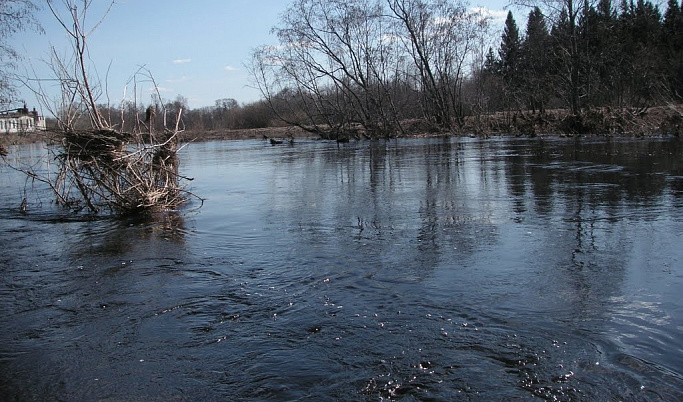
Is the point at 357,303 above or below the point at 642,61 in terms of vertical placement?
below

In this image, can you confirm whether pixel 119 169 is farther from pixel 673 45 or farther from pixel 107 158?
pixel 673 45

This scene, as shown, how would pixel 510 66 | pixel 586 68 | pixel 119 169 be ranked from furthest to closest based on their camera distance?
1. pixel 510 66
2. pixel 586 68
3. pixel 119 169

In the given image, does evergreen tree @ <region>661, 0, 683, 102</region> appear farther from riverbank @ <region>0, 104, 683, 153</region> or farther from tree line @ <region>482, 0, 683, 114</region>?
riverbank @ <region>0, 104, 683, 153</region>

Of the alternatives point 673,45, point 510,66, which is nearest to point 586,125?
point 510,66

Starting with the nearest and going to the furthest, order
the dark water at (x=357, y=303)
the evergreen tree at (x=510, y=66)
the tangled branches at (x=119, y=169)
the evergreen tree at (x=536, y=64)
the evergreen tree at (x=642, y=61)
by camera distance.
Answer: the dark water at (x=357, y=303) < the tangled branches at (x=119, y=169) < the evergreen tree at (x=642, y=61) < the evergreen tree at (x=536, y=64) < the evergreen tree at (x=510, y=66)

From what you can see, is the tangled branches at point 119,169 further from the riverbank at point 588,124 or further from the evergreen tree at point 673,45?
the evergreen tree at point 673,45

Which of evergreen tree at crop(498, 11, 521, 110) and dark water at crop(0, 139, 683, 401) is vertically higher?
evergreen tree at crop(498, 11, 521, 110)

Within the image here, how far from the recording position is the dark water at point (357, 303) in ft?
11.4

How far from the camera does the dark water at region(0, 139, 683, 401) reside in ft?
11.4

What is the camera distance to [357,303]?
15.9 ft

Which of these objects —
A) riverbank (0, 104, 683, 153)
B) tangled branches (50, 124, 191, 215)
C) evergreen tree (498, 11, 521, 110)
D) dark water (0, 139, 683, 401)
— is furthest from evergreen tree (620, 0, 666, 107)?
tangled branches (50, 124, 191, 215)

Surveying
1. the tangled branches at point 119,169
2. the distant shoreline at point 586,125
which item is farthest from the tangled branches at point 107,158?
the distant shoreline at point 586,125

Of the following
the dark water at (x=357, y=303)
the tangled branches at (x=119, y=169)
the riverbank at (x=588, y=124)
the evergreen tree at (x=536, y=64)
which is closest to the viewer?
the dark water at (x=357, y=303)

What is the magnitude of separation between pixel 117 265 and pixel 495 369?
486cm
